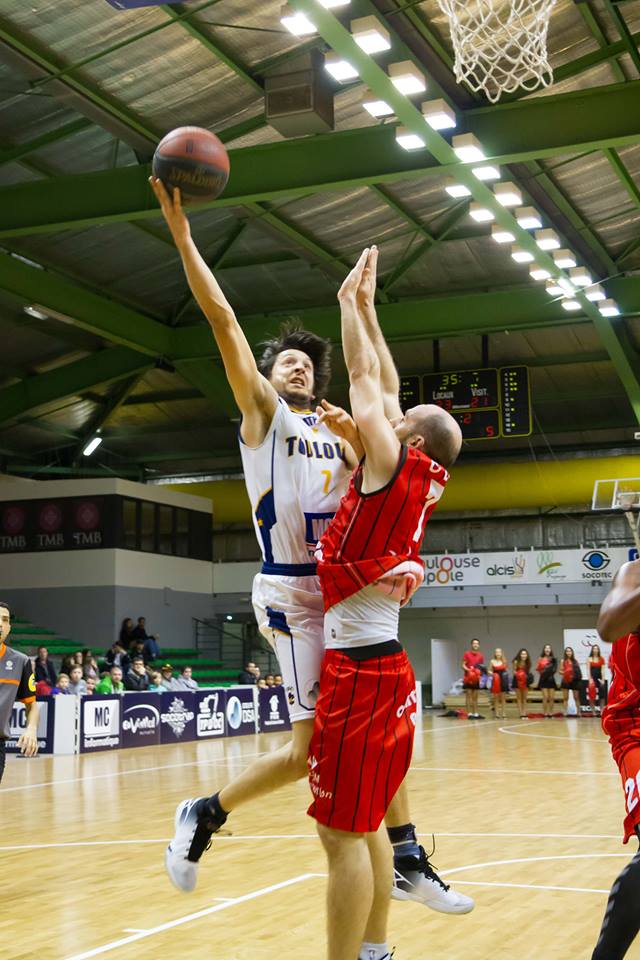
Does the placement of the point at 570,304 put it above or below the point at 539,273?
below

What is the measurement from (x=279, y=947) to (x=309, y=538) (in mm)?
2143

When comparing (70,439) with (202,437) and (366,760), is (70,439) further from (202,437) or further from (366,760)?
(366,760)

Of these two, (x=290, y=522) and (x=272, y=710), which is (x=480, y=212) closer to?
(x=272, y=710)

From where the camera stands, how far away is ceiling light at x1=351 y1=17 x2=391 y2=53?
34.6ft

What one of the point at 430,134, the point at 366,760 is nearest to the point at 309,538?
the point at 366,760

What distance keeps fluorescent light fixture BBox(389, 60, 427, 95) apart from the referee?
276 inches

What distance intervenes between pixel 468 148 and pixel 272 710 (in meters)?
13.3

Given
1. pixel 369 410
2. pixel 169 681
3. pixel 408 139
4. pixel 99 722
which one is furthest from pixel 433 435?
pixel 169 681

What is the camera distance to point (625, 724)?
13.9ft

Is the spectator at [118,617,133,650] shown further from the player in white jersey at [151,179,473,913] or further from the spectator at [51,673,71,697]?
the player in white jersey at [151,179,473,913]

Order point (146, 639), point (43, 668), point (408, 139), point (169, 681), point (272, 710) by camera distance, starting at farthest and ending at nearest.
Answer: point (146, 639)
point (272, 710)
point (169, 681)
point (43, 668)
point (408, 139)

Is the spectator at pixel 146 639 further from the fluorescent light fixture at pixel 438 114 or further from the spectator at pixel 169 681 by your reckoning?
the fluorescent light fixture at pixel 438 114

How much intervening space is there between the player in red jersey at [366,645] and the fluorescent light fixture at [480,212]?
39.5 feet

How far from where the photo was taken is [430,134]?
506 inches
